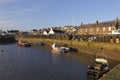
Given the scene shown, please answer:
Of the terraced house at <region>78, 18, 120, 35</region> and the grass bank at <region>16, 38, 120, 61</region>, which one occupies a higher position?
the terraced house at <region>78, 18, 120, 35</region>

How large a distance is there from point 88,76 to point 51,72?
712 cm

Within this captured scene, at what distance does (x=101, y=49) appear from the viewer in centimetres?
5931

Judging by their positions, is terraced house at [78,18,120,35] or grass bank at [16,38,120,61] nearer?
grass bank at [16,38,120,61]

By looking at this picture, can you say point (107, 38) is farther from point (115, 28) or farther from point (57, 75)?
point (57, 75)

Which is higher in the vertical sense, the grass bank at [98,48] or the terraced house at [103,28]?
the terraced house at [103,28]

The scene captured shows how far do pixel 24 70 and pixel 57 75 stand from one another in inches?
318

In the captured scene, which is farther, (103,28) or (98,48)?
(103,28)

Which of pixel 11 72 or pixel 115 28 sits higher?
pixel 115 28

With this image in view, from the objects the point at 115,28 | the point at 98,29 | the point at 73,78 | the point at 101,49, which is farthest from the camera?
the point at 98,29

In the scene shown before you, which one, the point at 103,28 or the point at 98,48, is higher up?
the point at 103,28

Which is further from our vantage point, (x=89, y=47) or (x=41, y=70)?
(x=89, y=47)

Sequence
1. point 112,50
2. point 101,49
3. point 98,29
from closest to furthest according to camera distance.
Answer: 1. point 112,50
2. point 101,49
3. point 98,29

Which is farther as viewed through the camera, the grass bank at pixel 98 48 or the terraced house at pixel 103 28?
the terraced house at pixel 103 28

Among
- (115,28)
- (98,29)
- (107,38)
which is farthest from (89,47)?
(98,29)
